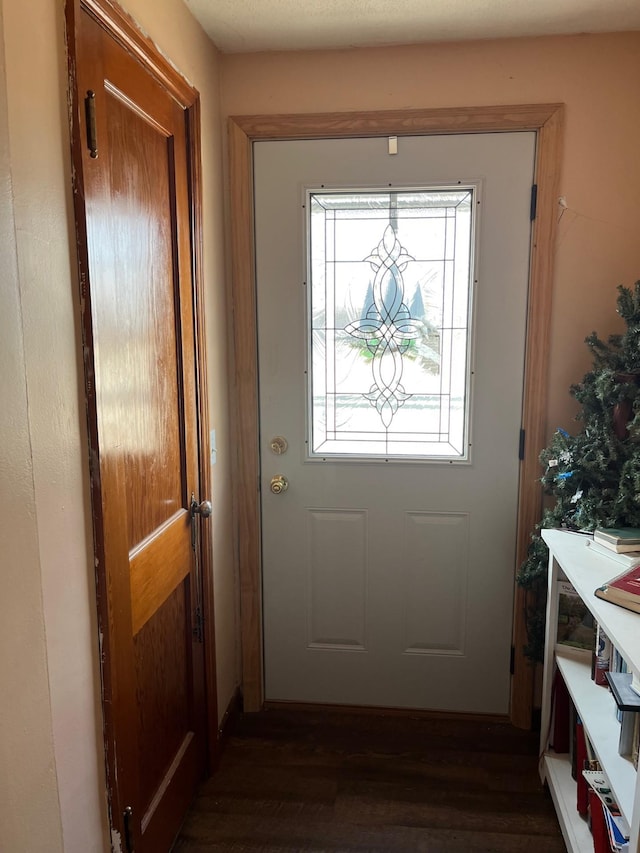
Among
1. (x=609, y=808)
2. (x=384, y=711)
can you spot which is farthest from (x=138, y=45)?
(x=384, y=711)

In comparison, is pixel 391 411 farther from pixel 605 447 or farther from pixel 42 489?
pixel 42 489

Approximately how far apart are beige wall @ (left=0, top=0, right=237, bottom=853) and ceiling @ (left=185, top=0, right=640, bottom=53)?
886 mm

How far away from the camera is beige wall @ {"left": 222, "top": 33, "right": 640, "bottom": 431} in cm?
189

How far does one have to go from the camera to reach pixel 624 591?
1.38 meters

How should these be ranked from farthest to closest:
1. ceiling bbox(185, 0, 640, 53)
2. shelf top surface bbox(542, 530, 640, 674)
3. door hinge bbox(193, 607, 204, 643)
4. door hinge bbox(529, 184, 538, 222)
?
door hinge bbox(529, 184, 538, 222) < door hinge bbox(193, 607, 204, 643) < ceiling bbox(185, 0, 640, 53) < shelf top surface bbox(542, 530, 640, 674)

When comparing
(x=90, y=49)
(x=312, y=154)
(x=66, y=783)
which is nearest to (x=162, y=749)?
(x=66, y=783)

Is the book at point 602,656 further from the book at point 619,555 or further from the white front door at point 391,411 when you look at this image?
the white front door at point 391,411

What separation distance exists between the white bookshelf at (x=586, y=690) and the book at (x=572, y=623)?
37mm

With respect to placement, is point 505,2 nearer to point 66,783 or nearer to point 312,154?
point 312,154

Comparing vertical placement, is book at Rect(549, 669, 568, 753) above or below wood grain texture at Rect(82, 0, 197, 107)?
below

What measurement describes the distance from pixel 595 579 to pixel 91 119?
154 cm

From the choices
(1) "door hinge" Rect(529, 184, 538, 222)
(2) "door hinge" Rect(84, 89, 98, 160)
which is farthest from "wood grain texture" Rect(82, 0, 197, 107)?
(1) "door hinge" Rect(529, 184, 538, 222)

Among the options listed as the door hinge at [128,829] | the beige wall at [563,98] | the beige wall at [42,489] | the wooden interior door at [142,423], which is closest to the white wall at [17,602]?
the beige wall at [42,489]

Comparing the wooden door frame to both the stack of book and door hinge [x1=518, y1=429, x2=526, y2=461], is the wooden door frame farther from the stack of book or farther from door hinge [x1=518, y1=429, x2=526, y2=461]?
the stack of book
